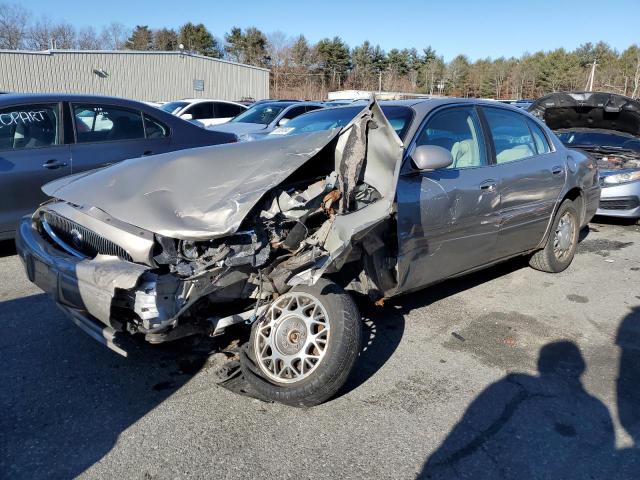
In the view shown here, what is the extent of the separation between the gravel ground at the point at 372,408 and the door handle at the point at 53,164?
154cm

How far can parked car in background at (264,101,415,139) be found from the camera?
153 inches

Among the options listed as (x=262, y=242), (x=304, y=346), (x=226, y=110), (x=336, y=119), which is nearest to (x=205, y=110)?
(x=226, y=110)

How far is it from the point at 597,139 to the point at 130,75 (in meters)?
31.8

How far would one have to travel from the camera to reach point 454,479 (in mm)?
2363

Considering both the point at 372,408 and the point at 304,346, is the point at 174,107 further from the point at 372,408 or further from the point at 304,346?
the point at 372,408

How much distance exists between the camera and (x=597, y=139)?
8516 millimetres

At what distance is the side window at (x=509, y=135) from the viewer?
4.43 meters

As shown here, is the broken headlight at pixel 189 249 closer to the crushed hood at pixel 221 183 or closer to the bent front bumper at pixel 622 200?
the crushed hood at pixel 221 183

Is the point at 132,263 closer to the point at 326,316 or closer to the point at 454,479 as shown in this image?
the point at 326,316

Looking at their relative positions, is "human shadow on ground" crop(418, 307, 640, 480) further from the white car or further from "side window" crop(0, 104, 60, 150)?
the white car

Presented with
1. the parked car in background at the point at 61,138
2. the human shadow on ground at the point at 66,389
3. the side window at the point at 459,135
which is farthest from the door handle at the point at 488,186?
the parked car in background at the point at 61,138

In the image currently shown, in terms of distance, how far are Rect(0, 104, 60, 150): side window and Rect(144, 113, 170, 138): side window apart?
96cm

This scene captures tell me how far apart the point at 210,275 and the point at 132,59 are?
1379 inches

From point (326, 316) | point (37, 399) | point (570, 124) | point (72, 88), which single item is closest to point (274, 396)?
point (326, 316)
